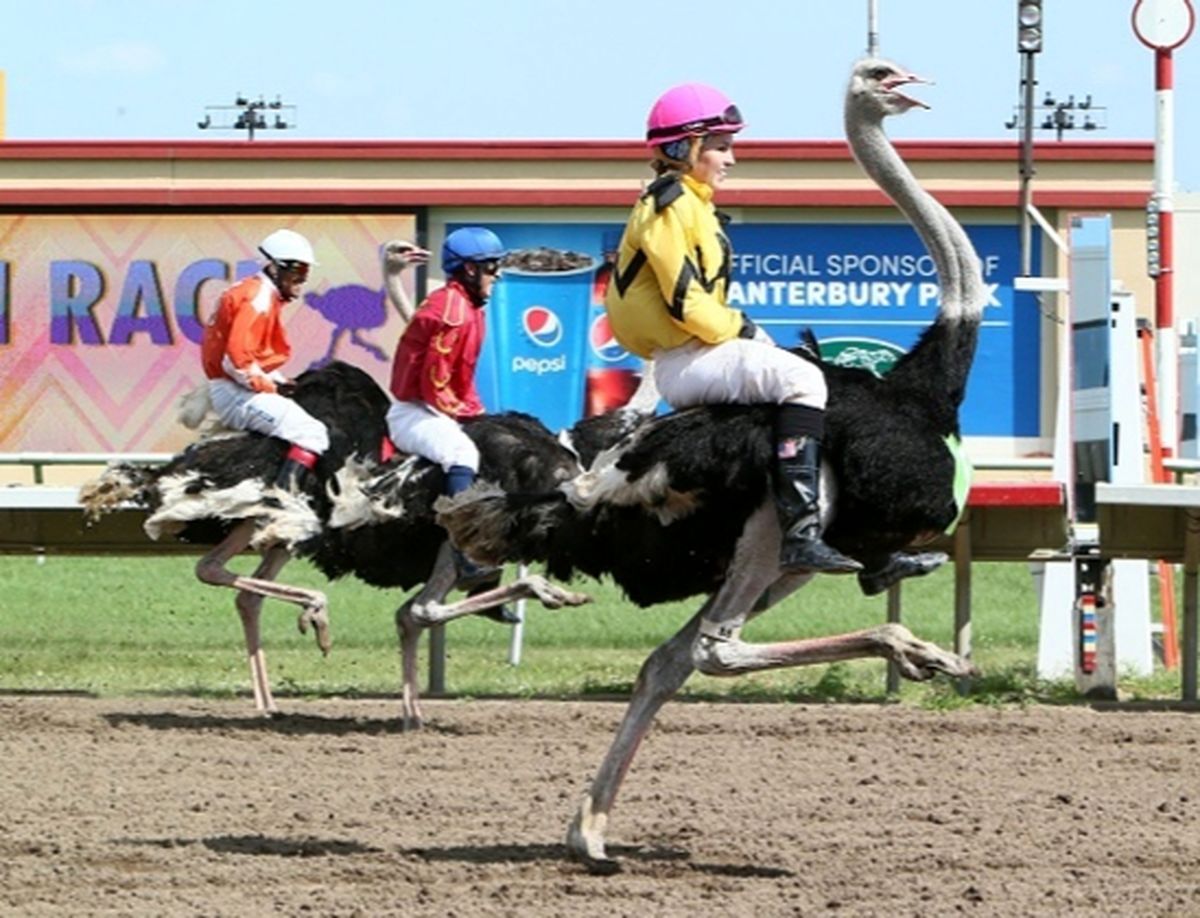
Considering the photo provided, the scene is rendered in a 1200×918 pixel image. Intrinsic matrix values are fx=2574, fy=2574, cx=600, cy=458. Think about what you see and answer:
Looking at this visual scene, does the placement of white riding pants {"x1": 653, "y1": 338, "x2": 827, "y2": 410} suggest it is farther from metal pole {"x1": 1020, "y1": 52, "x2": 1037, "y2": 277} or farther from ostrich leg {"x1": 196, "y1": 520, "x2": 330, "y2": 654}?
metal pole {"x1": 1020, "y1": 52, "x2": 1037, "y2": 277}

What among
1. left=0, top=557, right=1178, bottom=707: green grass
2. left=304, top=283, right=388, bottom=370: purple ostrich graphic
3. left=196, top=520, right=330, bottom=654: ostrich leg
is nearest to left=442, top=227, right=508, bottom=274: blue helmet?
left=196, top=520, right=330, bottom=654: ostrich leg

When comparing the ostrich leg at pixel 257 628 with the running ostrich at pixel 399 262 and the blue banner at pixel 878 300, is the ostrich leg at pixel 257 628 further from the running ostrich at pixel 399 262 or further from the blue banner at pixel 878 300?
the blue banner at pixel 878 300

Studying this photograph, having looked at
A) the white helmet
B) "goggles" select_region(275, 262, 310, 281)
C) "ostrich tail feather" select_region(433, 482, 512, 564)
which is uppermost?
the white helmet

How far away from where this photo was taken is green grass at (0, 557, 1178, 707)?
13094mm

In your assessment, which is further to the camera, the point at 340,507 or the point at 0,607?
the point at 0,607

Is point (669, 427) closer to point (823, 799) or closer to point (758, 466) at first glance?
point (758, 466)

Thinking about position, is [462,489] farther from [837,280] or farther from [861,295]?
[861,295]

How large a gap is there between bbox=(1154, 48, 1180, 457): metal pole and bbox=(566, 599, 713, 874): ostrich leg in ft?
25.7

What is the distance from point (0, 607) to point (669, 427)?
11101 millimetres

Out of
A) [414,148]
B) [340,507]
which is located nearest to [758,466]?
[340,507]

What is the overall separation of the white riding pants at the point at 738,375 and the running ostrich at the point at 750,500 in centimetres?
6

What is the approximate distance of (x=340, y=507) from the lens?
1167cm

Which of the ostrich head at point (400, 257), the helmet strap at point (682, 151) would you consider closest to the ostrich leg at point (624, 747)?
the helmet strap at point (682, 151)

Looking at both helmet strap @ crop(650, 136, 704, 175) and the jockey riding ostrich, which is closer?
helmet strap @ crop(650, 136, 704, 175)
